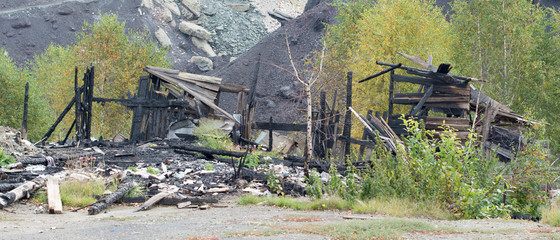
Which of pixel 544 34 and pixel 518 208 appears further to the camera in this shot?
pixel 544 34

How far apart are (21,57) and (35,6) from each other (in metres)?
12.3

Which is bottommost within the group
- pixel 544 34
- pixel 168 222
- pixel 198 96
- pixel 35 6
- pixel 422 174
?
pixel 168 222

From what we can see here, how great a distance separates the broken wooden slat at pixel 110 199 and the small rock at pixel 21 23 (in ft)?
205

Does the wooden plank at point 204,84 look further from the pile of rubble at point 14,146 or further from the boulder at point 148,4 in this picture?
the boulder at point 148,4

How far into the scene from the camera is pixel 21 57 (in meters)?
60.4

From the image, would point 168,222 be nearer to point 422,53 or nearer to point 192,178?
point 192,178

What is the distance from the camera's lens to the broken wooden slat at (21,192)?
967 cm

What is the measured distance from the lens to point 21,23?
213 feet

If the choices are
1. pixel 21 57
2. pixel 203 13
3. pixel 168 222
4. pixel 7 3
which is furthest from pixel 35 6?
pixel 168 222

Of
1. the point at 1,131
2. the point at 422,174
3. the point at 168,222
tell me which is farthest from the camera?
the point at 1,131

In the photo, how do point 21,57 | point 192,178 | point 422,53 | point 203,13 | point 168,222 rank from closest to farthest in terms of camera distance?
point 168,222
point 192,178
point 422,53
point 21,57
point 203,13

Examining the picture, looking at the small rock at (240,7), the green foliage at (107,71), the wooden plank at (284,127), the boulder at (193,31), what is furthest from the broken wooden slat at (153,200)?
the small rock at (240,7)

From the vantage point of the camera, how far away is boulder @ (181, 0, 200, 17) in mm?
84812

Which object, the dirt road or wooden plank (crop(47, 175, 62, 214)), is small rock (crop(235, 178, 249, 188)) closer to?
the dirt road
